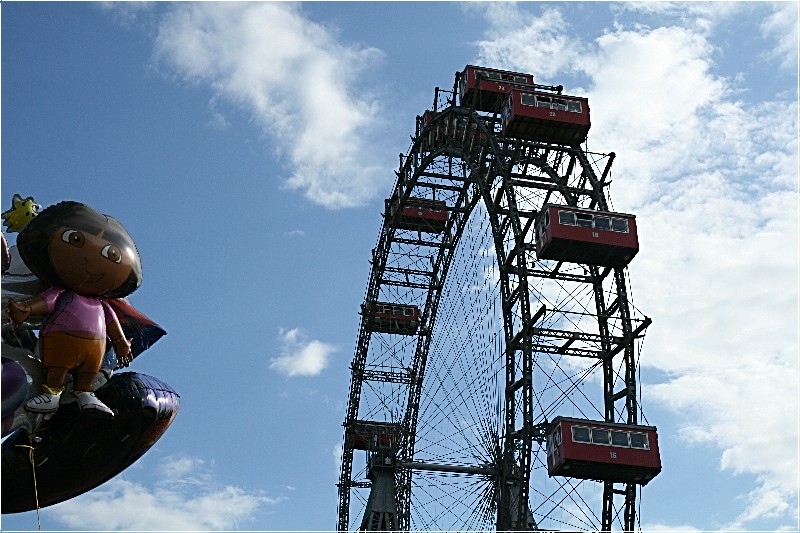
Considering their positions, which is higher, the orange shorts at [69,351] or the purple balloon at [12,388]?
the orange shorts at [69,351]

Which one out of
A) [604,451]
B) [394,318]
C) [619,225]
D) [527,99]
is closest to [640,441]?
[604,451]

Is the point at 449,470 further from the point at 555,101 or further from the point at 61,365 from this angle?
the point at 61,365

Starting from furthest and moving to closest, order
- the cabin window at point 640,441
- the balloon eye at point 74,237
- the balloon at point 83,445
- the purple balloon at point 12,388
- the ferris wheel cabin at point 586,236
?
the ferris wheel cabin at point 586,236 → the cabin window at point 640,441 → the balloon at point 83,445 → the balloon eye at point 74,237 → the purple balloon at point 12,388

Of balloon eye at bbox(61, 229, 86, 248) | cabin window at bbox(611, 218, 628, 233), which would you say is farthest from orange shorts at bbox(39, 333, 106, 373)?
cabin window at bbox(611, 218, 628, 233)

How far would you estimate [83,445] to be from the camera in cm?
1424

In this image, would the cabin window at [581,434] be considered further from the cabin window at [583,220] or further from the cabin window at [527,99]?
the cabin window at [527,99]

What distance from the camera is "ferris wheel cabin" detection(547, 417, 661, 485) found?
Result: 24.6 metres

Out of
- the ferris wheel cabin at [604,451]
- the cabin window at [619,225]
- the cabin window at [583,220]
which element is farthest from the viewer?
the cabin window at [619,225]

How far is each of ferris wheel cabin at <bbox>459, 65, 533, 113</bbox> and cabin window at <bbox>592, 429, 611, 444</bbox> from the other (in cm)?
1335

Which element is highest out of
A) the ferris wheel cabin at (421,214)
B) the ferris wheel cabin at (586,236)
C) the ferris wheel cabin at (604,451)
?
the ferris wheel cabin at (421,214)

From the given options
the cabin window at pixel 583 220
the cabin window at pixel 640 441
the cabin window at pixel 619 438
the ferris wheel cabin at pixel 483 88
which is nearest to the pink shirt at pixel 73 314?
the cabin window at pixel 619 438

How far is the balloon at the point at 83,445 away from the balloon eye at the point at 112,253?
1.87 metres

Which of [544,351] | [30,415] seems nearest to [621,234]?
[544,351]

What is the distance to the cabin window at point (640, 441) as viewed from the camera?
24953mm
